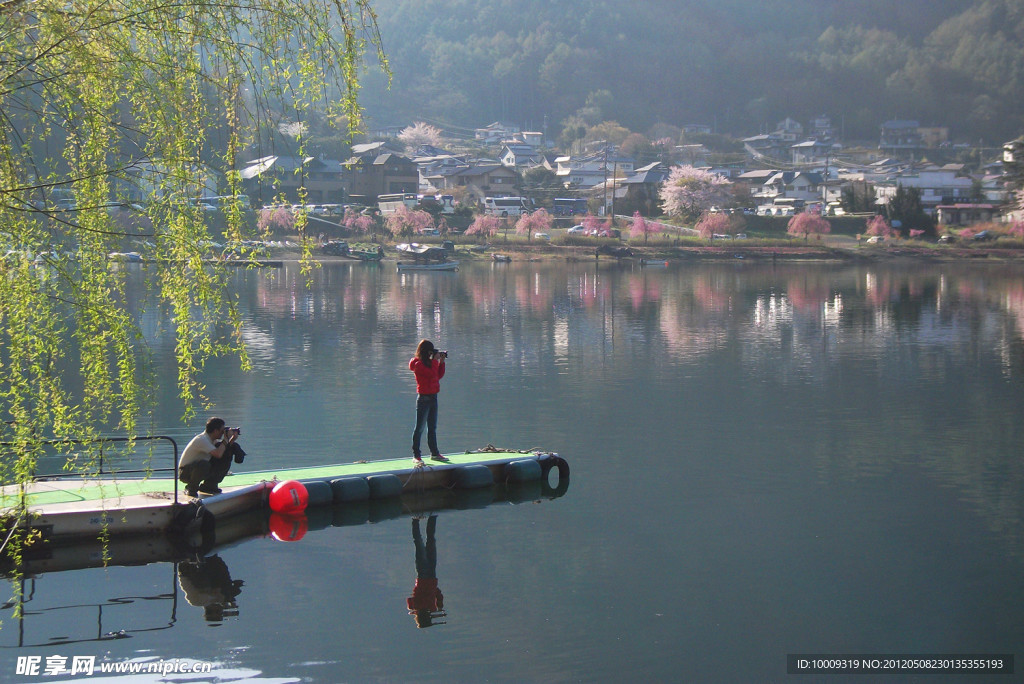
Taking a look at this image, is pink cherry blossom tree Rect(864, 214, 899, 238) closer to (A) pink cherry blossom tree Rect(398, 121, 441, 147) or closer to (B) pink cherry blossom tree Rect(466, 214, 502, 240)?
(B) pink cherry blossom tree Rect(466, 214, 502, 240)

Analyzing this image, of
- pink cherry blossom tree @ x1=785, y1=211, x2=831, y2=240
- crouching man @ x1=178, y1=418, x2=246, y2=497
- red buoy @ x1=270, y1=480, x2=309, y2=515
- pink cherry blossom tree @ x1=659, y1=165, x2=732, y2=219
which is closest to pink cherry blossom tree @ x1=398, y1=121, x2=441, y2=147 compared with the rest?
pink cherry blossom tree @ x1=659, y1=165, x2=732, y2=219

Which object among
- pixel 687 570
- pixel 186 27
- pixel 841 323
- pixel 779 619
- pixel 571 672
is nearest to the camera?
pixel 186 27

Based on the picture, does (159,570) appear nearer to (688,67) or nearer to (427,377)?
(427,377)

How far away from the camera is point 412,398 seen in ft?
57.2

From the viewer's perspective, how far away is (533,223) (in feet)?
252

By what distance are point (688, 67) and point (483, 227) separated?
110m

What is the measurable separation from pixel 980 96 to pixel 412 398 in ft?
526

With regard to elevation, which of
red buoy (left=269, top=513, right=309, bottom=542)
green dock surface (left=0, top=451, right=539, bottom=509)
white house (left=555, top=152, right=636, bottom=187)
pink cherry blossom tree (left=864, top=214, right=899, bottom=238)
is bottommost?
red buoy (left=269, top=513, right=309, bottom=542)

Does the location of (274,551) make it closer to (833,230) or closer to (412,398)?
(412,398)

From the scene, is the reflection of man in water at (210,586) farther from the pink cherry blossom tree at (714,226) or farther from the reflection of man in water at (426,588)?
the pink cherry blossom tree at (714,226)

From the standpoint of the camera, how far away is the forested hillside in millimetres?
154125

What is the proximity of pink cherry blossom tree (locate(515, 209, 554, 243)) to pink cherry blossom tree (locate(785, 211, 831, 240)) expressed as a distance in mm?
17982

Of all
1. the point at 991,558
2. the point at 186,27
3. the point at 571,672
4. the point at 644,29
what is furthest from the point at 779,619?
the point at 644,29

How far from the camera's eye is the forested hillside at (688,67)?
506ft
